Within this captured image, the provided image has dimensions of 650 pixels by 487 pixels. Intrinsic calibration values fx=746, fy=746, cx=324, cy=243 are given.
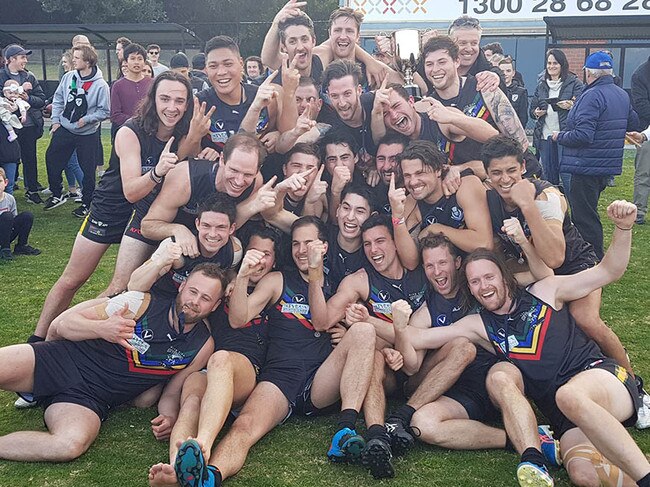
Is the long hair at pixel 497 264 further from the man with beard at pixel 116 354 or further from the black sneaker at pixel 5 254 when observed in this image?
the black sneaker at pixel 5 254

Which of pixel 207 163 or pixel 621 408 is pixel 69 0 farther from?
pixel 621 408

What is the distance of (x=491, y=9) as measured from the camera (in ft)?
64.3

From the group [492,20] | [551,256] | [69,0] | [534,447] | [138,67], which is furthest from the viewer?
[69,0]

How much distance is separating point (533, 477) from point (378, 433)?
77 centimetres

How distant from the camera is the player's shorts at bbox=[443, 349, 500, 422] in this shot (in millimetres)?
3965

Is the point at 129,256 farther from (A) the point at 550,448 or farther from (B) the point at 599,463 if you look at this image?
(B) the point at 599,463

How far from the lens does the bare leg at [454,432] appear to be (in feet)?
12.4

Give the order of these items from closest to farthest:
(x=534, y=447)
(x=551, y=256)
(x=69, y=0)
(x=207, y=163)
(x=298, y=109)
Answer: (x=534, y=447) < (x=551, y=256) < (x=207, y=163) < (x=298, y=109) < (x=69, y=0)

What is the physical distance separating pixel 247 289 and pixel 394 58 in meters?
3.07

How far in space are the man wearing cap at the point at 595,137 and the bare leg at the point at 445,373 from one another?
3.63 metres

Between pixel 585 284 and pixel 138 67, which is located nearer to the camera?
pixel 585 284

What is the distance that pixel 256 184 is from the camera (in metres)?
4.75

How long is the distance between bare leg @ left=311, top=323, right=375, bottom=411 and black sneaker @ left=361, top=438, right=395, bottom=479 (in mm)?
376

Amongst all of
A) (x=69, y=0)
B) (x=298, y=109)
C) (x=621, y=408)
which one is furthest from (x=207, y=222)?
(x=69, y=0)
